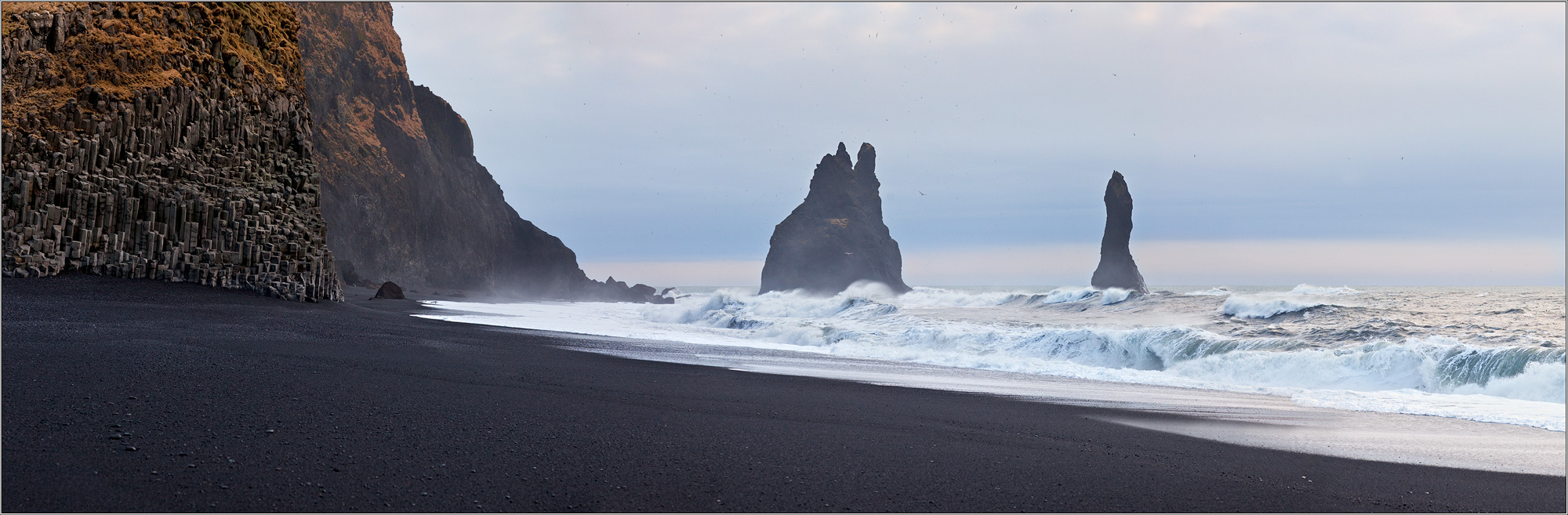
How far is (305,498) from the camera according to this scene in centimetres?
269

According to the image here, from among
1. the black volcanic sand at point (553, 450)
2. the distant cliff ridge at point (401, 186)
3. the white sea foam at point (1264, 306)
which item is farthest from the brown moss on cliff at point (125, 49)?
the distant cliff ridge at point (401, 186)

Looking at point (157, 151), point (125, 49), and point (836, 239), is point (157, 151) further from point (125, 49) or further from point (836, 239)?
point (836, 239)

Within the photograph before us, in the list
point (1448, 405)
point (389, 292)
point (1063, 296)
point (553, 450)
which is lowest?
point (553, 450)

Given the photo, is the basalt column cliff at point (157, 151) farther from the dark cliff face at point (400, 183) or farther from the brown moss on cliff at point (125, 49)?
the dark cliff face at point (400, 183)

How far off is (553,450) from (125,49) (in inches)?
594

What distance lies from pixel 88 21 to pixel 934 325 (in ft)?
58.4

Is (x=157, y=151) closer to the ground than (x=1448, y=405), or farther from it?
farther from it

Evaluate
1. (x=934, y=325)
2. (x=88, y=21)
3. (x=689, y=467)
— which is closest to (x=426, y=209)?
(x=88, y=21)

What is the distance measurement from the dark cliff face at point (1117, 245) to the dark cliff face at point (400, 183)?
49210 millimetres

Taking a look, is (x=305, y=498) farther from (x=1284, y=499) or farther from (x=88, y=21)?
(x=88, y=21)

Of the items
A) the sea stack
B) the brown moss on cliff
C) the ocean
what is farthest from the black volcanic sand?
the sea stack

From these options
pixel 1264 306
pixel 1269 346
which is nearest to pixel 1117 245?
pixel 1264 306

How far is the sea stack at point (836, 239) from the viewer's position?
257ft

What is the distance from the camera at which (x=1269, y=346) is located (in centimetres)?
1231
